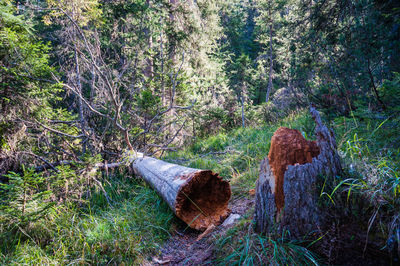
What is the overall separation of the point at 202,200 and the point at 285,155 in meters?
1.50

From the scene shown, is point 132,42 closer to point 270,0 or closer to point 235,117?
point 235,117

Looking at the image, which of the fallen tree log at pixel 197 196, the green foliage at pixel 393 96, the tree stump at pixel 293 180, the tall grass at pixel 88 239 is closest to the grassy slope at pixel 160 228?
the tall grass at pixel 88 239

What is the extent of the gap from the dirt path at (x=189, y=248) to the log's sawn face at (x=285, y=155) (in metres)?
0.88

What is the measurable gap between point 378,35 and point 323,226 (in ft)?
12.9

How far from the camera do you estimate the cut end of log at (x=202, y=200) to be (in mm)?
2812

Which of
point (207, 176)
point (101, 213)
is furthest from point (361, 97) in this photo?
point (101, 213)

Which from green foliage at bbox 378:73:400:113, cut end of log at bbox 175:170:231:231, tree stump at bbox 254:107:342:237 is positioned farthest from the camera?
green foliage at bbox 378:73:400:113

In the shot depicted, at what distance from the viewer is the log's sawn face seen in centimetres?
194

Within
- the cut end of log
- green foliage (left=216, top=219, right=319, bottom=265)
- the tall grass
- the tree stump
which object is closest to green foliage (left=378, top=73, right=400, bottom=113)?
the tree stump

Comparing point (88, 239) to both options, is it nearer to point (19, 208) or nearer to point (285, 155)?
point (19, 208)

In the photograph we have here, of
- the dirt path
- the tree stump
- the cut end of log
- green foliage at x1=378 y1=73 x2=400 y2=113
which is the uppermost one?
green foliage at x1=378 y1=73 x2=400 y2=113

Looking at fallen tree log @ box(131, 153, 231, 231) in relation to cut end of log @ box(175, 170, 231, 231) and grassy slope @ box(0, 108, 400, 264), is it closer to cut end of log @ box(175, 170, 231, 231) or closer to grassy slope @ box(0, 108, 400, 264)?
cut end of log @ box(175, 170, 231, 231)

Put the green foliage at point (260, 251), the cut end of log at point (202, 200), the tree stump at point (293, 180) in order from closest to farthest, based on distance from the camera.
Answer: the green foliage at point (260, 251) < the tree stump at point (293, 180) < the cut end of log at point (202, 200)

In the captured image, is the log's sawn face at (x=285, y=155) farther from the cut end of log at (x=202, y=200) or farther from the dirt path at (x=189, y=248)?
the cut end of log at (x=202, y=200)
